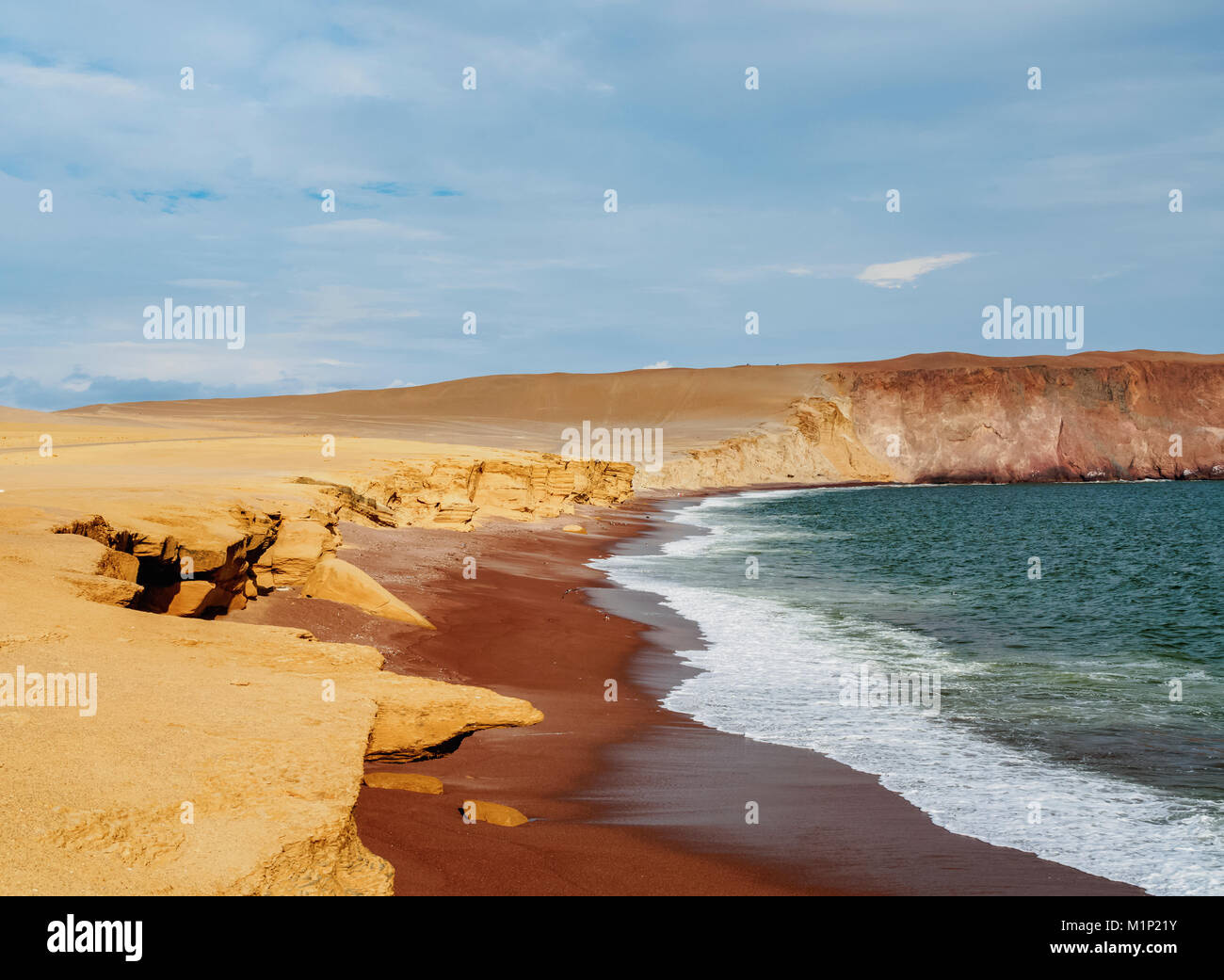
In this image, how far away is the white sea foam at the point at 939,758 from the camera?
7539 mm

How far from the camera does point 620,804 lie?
8281 millimetres

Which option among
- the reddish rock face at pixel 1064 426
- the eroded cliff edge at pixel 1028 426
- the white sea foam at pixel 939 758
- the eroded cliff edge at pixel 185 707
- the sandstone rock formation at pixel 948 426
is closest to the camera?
the eroded cliff edge at pixel 185 707

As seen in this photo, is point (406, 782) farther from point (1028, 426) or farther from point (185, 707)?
point (1028, 426)

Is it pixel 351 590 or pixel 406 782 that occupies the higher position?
pixel 351 590

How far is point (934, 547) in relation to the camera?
122 ft

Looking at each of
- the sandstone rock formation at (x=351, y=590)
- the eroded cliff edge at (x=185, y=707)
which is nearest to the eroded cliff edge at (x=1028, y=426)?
the sandstone rock formation at (x=351, y=590)

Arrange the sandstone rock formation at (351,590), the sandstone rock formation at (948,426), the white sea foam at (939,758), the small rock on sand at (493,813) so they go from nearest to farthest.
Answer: the small rock on sand at (493,813) < the white sea foam at (939,758) < the sandstone rock formation at (351,590) < the sandstone rock formation at (948,426)

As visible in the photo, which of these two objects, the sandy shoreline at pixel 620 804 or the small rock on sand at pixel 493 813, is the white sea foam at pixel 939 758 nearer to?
the sandy shoreline at pixel 620 804

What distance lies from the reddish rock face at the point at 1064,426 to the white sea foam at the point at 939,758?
114004 millimetres

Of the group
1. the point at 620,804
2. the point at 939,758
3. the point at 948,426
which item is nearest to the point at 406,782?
the point at 620,804

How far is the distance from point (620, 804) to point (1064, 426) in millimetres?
130060

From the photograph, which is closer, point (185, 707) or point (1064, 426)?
point (185, 707)

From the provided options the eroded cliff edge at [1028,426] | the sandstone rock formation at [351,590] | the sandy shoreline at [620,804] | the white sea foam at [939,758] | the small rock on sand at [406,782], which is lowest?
the white sea foam at [939,758]
